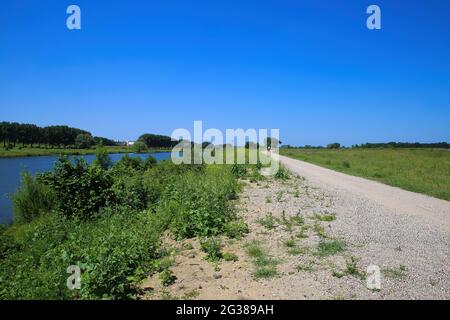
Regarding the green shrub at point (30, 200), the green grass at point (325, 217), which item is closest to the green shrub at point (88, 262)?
the green grass at point (325, 217)

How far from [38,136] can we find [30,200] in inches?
5038

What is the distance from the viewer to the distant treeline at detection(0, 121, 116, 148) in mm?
120438

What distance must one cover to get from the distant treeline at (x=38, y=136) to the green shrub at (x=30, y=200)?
107m

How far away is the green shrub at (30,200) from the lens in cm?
1617

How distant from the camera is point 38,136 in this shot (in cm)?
A: 12950

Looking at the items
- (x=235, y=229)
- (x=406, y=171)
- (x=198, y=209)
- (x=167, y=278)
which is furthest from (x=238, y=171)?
(x=406, y=171)

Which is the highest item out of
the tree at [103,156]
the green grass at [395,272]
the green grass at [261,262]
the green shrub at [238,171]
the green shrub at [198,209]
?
the tree at [103,156]

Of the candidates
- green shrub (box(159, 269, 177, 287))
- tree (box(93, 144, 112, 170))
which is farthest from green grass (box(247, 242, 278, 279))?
tree (box(93, 144, 112, 170))

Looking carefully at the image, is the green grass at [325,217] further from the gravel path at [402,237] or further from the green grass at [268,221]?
the green grass at [268,221]

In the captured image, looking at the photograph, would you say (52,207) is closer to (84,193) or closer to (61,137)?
(84,193)

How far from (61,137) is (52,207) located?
130 metres

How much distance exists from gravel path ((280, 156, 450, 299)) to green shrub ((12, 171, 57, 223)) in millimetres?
12689
